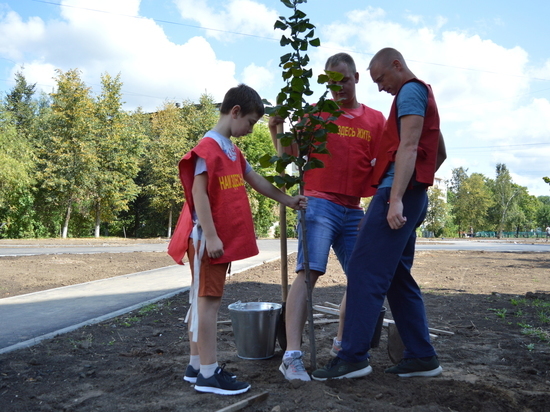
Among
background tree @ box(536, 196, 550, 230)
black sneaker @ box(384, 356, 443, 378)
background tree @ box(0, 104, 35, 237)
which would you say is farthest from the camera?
background tree @ box(536, 196, 550, 230)

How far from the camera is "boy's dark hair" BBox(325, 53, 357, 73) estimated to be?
3.57 meters

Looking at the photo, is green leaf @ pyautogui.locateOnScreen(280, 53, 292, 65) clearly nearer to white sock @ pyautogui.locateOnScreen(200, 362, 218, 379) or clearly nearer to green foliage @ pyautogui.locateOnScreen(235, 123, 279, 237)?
white sock @ pyautogui.locateOnScreen(200, 362, 218, 379)

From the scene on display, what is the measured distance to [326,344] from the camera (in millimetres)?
4387

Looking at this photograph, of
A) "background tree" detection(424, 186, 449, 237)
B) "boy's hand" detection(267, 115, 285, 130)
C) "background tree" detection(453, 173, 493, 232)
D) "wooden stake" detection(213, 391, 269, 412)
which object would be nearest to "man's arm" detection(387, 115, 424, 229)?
"boy's hand" detection(267, 115, 285, 130)

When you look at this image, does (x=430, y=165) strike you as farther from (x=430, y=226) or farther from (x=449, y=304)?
(x=430, y=226)

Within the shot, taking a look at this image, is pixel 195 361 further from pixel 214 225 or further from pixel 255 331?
pixel 214 225

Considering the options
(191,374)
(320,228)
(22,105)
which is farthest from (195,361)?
(22,105)

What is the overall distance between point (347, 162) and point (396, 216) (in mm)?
699

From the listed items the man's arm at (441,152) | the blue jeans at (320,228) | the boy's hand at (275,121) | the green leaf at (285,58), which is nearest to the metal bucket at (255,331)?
the blue jeans at (320,228)

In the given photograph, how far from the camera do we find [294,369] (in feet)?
10.5

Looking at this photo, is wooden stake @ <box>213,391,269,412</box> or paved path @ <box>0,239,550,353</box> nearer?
wooden stake @ <box>213,391,269,412</box>

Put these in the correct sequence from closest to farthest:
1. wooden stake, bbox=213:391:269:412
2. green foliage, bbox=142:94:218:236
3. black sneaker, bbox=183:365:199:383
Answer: wooden stake, bbox=213:391:269:412
black sneaker, bbox=183:365:199:383
green foliage, bbox=142:94:218:236

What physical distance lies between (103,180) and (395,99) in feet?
111

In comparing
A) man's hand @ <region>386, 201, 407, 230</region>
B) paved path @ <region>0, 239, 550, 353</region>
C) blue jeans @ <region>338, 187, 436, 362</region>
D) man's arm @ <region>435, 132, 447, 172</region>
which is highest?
man's arm @ <region>435, 132, 447, 172</region>
